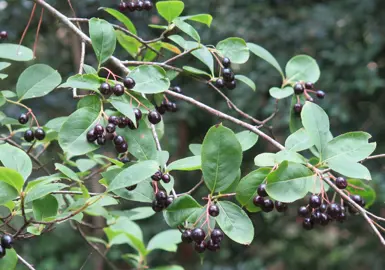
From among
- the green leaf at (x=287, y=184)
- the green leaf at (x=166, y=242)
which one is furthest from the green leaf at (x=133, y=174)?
the green leaf at (x=166, y=242)

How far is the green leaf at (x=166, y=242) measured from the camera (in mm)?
1464

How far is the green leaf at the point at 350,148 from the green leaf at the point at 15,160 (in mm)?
445

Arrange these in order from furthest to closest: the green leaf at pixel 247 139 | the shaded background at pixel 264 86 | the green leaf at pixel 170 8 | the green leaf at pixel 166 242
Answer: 1. the shaded background at pixel 264 86
2. the green leaf at pixel 166 242
3. the green leaf at pixel 170 8
4. the green leaf at pixel 247 139

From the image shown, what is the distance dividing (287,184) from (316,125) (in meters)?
0.13

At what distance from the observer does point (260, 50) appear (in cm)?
119

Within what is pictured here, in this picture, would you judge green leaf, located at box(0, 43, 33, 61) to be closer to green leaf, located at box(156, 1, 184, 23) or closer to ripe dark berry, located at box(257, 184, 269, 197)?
green leaf, located at box(156, 1, 184, 23)

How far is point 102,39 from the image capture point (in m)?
0.93

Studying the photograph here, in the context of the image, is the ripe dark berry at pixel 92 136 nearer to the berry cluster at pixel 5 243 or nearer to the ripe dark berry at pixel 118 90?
the ripe dark berry at pixel 118 90

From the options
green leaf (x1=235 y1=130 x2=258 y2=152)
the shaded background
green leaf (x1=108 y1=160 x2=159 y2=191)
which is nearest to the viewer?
green leaf (x1=108 y1=160 x2=159 y2=191)

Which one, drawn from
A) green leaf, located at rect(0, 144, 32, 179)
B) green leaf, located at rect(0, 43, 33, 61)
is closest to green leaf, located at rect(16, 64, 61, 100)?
green leaf, located at rect(0, 43, 33, 61)

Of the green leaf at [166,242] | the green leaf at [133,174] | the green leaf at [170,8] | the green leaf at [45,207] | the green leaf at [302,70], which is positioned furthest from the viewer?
the green leaf at [166,242]

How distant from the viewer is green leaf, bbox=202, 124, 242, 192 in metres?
0.81

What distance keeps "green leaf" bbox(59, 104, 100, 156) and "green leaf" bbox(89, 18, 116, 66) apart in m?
0.14

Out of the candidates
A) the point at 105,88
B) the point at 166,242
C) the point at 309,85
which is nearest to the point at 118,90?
the point at 105,88
